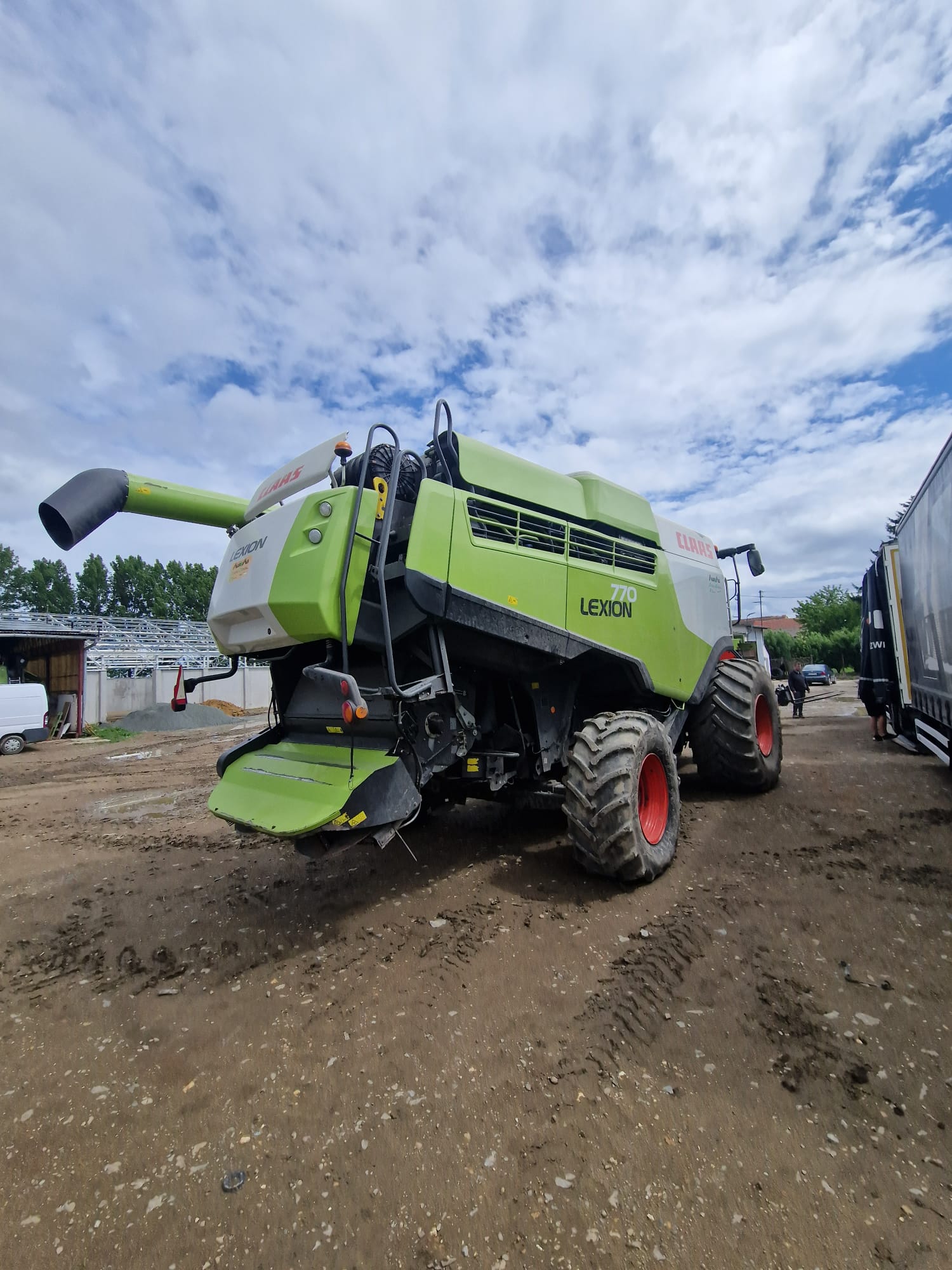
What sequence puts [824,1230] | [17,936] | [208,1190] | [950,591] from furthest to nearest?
[950,591]
[17,936]
[208,1190]
[824,1230]

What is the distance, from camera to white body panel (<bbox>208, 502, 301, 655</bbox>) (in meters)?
3.83

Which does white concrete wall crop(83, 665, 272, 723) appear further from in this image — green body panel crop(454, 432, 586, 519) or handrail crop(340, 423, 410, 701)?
handrail crop(340, 423, 410, 701)

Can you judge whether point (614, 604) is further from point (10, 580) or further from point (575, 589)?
point (10, 580)

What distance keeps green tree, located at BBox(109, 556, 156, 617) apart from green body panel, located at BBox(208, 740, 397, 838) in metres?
71.3

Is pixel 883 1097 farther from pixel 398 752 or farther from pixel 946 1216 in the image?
pixel 398 752

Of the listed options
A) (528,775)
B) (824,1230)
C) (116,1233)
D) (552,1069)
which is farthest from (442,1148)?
(528,775)

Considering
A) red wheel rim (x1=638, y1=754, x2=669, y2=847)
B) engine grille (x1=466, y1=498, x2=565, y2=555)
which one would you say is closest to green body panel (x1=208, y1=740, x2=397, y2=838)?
engine grille (x1=466, y1=498, x2=565, y2=555)

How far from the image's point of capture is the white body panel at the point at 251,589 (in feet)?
12.6

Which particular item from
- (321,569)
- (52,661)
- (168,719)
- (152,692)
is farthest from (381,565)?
(152,692)

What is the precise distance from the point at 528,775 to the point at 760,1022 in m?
2.44

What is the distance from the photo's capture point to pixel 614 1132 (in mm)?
2158

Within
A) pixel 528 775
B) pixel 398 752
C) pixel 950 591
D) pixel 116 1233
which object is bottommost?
pixel 116 1233

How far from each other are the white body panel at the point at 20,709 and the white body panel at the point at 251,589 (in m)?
16.0

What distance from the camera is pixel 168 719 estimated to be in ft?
72.5
